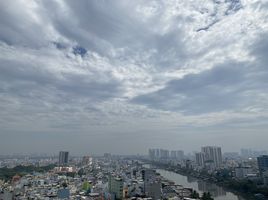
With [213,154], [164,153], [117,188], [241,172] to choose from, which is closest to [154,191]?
[117,188]

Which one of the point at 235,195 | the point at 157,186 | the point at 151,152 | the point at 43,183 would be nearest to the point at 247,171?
the point at 235,195

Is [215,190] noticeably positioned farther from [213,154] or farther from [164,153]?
[164,153]

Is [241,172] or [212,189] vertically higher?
[241,172]

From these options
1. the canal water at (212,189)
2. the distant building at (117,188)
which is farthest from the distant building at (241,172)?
the distant building at (117,188)

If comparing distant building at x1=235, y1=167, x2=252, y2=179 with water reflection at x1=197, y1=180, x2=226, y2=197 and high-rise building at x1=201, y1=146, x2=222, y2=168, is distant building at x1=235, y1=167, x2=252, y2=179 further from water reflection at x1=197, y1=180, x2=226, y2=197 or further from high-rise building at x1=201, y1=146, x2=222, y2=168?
high-rise building at x1=201, y1=146, x2=222, y2=168

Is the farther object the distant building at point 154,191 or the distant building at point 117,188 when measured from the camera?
the distant building at point 117,188

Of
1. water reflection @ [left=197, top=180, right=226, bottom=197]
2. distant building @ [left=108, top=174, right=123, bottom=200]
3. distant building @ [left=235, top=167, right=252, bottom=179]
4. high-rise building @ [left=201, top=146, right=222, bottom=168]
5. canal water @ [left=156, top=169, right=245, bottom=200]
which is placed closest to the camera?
distant building @ [left=108, top=174, right=123, bottom=200]

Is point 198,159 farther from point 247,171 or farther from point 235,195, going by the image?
point 235,195

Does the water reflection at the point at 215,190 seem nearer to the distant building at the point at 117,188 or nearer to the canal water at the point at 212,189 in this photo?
the canal water at the point at 212,189

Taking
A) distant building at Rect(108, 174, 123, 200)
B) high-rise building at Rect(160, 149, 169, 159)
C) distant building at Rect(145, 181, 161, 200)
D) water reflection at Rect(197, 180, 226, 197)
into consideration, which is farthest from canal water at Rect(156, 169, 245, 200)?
high-rise building at Rect(160, 149, 169, 159)

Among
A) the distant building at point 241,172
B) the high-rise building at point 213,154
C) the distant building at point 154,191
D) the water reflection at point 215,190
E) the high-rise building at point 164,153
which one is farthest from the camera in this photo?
the high-rise building at point 164,153

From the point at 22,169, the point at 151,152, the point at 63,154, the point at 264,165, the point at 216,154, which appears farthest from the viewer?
the point at 151,152
